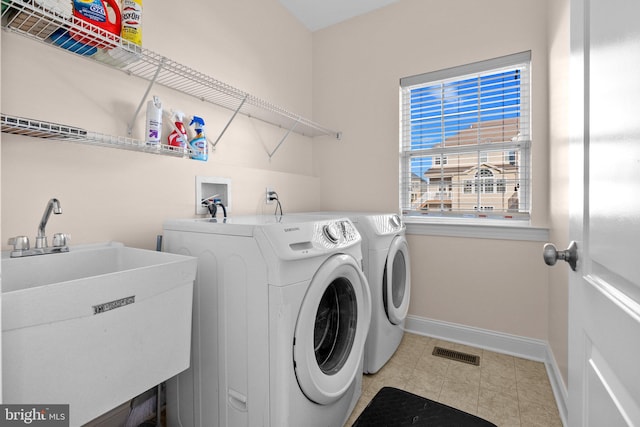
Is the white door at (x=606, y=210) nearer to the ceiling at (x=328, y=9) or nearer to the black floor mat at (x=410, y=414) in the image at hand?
the black floor mat at (x=410, y=414)

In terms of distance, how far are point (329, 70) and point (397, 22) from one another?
0.70 metres

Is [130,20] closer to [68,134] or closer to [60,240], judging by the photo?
[68,134]

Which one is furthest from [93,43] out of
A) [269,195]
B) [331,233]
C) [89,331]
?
[269,195]

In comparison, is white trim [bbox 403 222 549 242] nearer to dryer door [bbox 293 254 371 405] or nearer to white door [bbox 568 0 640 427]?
dryer door [bbox 293 254 371 405]

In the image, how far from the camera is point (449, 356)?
2.15 meters

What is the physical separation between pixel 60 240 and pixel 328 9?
2620 mm

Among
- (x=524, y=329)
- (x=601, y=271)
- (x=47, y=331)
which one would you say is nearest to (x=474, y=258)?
(x=524, y=329)

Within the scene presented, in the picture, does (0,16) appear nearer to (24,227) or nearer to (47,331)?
(24,227)

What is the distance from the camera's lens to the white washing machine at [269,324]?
1.13 meters

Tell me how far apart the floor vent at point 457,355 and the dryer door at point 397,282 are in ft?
1.15

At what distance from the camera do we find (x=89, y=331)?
2.71ft

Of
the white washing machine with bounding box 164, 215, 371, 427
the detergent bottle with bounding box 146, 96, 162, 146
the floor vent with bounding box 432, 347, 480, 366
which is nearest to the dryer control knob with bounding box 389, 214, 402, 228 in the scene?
the white washing machine with bounding box 164, 215, 371, 427

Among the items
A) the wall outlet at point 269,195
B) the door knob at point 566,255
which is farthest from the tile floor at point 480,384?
the wall outlet at point 269,195

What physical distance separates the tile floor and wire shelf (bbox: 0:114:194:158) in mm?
1641
